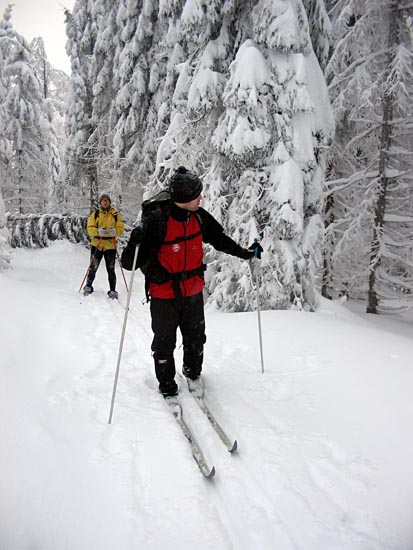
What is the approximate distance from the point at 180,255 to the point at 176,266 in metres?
0.12

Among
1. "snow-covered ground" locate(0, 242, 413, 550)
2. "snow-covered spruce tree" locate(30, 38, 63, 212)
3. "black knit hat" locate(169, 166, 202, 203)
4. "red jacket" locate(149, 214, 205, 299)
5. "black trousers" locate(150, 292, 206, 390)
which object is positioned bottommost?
"snow-covered ground" locate(0, 242, 413, 550)

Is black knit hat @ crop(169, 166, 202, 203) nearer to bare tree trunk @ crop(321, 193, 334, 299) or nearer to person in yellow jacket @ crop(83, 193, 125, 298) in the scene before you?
person in yellow jacket @ crop(83, 193, 125, 298)

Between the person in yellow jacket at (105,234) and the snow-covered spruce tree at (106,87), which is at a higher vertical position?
the snow-covered spruce tree at (106,87)

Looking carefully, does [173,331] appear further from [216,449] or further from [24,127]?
[24,127]

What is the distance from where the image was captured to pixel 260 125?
6.77 meters

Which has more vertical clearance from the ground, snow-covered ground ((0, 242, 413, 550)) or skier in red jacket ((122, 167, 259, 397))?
skier in red jacket ((122, 167, 259, 397))

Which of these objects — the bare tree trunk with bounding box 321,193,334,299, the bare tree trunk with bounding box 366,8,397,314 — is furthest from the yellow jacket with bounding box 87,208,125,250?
the bare tree trunk with bounding box 366,8,397,314

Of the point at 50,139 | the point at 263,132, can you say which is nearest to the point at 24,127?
the point at 50,139

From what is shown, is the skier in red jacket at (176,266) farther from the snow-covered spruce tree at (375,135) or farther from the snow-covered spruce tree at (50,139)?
the snow-covered spruce tree at (50,139)

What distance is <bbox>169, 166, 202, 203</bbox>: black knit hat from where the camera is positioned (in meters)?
3.43

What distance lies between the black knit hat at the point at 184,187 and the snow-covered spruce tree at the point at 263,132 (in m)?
3.66

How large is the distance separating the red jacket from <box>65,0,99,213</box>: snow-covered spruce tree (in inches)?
532

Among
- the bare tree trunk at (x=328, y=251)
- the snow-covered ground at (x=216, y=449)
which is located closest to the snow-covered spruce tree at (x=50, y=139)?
the bare tree trunk at (x=328, y=251)

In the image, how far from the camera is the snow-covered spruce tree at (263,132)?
6570 millimetres
